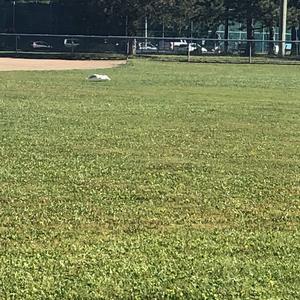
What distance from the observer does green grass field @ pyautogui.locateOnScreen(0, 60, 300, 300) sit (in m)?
4.86

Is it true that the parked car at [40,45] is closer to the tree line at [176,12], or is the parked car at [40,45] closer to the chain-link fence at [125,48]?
the chain-link fence at [125,48]

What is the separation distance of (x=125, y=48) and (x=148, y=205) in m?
46.3

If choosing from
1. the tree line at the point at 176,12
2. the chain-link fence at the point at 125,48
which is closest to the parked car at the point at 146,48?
the chain-link fence at the point at 125,48

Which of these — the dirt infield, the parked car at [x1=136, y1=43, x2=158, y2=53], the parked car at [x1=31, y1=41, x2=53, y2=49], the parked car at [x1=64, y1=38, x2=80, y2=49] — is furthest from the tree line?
the dirt infield

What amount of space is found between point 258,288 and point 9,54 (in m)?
49.4

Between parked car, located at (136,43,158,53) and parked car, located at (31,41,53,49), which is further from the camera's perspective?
parked car, located at (31,41,53,49)

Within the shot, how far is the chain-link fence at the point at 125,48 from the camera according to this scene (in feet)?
170

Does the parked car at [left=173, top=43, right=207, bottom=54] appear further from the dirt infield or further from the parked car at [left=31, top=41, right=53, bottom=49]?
the dirt infield

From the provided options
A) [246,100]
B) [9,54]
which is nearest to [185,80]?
[246,100]

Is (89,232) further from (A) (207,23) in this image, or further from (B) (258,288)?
(A) (207,23)

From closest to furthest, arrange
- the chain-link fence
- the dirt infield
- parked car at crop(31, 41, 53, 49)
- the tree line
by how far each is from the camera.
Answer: the dirt infield < the chain-link fence < parked car at crop(31, 41, 53, 49) < the tree line

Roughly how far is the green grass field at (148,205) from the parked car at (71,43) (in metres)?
41.5

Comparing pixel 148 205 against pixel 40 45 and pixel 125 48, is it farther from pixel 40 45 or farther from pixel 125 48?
pixel 40 45

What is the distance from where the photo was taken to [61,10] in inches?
2579
